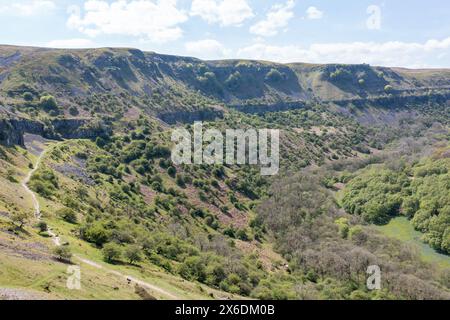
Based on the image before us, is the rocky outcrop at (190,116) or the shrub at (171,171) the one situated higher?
the rocky outcrop at (190,116)

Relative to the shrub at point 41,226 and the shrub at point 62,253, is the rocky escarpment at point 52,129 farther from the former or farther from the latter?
the shrub at point 62,253

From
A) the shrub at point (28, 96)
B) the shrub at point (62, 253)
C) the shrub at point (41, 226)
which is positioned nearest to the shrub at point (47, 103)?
the shrub at point (28, 96)

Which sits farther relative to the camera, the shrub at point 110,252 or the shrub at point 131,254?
the shrub at point 131,254

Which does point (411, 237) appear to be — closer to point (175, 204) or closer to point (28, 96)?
point (175, 204)

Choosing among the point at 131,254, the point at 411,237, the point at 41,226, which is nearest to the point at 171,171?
the point at 131,254

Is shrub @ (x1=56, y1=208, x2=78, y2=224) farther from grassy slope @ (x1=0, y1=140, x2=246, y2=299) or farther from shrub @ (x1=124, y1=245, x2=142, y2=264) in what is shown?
shrub @ (x1=124, y1=245, x2=142, y2=264)

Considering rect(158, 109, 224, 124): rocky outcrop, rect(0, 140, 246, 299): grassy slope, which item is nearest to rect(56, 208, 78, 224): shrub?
rect(0, 140, 246, 299): grassy slope

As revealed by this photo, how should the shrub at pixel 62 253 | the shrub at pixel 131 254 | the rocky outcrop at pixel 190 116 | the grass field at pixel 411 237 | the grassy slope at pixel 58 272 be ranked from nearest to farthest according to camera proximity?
the grassy slope at pixel 58 272, the shrub at pixel 62 253, the shrub at pixel 131 254, the grass field at pixel 411 237, the rocky outcrop at pixel 190 116
